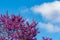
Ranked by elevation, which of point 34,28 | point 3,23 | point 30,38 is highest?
point 3,23

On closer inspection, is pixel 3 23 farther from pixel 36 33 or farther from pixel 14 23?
pixel 36 33

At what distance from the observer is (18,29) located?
48.9 ft

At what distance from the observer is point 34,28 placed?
49.5 ft

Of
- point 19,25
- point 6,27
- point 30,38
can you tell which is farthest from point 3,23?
point 30,38

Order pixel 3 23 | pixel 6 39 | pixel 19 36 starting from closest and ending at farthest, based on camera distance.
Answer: pixel 19 36, pixel 6 39, pixel 3 23

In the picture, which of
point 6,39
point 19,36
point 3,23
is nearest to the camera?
point 19,36

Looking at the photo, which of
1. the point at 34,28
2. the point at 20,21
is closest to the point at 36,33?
the point at 34,28

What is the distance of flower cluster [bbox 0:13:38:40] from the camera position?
1426 centimetres

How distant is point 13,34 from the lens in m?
14.8

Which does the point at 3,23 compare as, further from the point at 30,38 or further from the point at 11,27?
the point at 30,38

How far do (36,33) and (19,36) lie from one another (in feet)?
4.16

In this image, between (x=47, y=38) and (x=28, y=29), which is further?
(x=47, y=38)

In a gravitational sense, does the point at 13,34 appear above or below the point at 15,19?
below

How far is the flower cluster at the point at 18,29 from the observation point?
14264 millimetres
